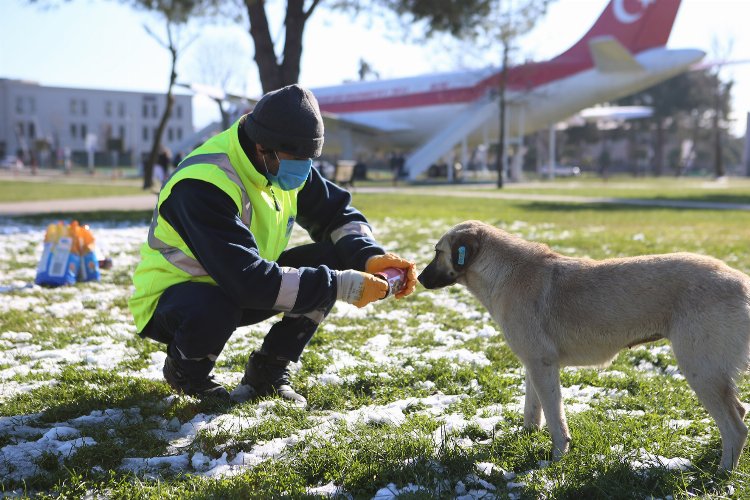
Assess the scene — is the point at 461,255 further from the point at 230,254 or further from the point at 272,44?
the point at 272,44

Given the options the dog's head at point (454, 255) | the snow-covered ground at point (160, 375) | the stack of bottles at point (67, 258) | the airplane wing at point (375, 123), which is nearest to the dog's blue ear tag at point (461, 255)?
the dog's head at point (454, 255)

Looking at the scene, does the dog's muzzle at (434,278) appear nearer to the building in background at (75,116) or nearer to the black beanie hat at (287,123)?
the black beanie hat at (287,123)

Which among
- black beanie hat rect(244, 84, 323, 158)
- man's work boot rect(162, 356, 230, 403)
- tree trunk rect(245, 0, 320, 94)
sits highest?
tree trunk rect(245, 0, 320, 94)

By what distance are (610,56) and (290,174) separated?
3745cm

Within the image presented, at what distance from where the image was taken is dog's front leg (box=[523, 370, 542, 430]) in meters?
3.39

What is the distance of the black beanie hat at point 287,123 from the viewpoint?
3.23 m

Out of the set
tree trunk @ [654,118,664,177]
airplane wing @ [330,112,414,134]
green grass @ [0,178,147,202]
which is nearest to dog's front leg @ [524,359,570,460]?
green grass @ [0,178,147,202]

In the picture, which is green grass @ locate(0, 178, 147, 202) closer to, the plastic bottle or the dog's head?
the plastic bottle

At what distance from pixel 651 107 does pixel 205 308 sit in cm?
8717

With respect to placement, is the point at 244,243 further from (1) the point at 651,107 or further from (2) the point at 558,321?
(1) the point at 651,107

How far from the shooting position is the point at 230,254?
312 cm

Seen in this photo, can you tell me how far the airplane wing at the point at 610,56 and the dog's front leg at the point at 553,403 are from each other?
3523cm

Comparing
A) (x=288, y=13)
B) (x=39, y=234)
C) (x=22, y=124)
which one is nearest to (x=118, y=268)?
(x=39, y=234)

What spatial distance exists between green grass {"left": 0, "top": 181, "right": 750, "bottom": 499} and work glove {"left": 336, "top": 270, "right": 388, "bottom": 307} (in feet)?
2.21
